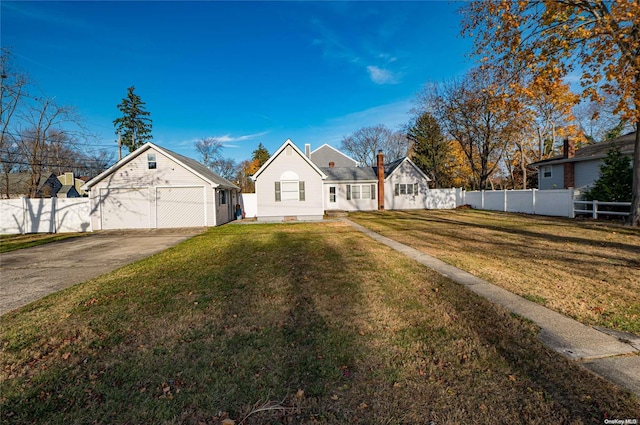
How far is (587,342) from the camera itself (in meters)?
3.30

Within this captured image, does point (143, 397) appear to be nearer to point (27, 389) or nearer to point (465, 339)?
point (27, 389)

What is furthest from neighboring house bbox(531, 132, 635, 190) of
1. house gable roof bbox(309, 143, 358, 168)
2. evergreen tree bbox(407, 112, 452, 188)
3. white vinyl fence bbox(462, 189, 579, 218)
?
house gable roof bbox(309, 143, 358, 168)

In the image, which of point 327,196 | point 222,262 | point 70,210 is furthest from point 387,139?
point 222,262

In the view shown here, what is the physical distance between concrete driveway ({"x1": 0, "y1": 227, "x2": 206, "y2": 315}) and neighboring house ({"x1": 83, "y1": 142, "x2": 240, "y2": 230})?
18.7 feet

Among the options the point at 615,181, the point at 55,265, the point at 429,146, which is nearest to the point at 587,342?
the point at 55,265

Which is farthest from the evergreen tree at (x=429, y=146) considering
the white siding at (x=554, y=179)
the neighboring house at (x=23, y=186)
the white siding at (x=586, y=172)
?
the neighboring house at (x=23, y=186)

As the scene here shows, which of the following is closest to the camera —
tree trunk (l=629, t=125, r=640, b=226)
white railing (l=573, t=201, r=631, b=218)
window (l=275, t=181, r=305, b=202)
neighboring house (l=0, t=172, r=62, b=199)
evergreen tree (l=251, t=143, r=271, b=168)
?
tree trunk (l=629, t=125, r=640, b=226)

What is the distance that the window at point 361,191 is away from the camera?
94.2ft

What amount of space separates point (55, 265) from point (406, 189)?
26.1 meters

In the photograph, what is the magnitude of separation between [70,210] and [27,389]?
62.6 feet

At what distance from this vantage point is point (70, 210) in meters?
17.6

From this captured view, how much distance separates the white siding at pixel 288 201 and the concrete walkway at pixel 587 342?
16.5 m

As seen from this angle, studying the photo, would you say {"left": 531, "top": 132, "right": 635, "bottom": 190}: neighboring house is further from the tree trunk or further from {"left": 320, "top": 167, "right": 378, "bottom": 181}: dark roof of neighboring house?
{"left": 320, "top": 167, "right": 378, "bottom": 181}: dark roof of neighboring house

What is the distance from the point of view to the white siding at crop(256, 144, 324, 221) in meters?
20.5
